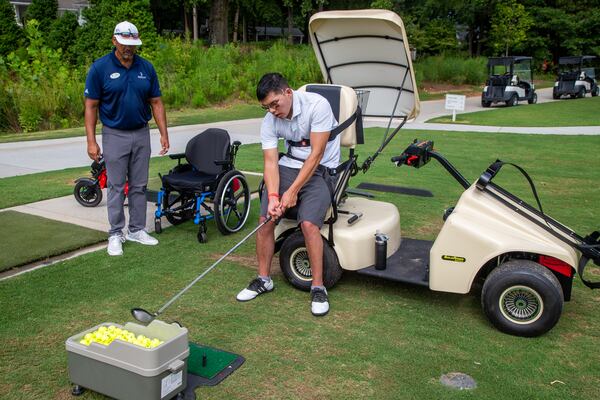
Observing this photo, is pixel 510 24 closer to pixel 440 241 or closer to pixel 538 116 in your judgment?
pixel 538 116

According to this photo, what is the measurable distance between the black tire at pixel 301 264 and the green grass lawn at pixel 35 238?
1976 mm

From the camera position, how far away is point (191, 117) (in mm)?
15297

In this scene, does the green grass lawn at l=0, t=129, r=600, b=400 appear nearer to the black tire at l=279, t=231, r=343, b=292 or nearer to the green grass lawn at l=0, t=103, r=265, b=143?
the black tire at l=279, t=231, r=343, b=292

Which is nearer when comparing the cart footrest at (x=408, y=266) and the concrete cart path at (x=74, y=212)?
the cart footrest at (x=408, y=266)

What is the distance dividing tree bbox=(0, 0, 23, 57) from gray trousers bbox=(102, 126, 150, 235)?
2059cm

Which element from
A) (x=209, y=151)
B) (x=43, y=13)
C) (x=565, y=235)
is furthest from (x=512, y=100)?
(x=43, y=13)

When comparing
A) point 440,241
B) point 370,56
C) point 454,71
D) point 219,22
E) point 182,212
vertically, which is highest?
point 219,22

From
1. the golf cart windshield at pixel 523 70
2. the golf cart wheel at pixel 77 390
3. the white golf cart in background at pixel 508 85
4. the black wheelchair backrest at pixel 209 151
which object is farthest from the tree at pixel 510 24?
the golf cart wheel at pixel 77 390

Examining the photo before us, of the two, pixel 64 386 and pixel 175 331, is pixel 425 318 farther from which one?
pixel 64 386

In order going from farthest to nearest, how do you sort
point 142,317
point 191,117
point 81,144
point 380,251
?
point 191,117, point 81,144, point 380,251, point 142,317

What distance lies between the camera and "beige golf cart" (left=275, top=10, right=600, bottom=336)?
3543mm

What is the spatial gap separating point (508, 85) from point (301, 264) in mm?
17600

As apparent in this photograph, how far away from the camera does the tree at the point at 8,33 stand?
2292 centimetres

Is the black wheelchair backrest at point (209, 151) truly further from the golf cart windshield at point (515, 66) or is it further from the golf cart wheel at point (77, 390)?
the golf cart windshield at point (515, 66)
